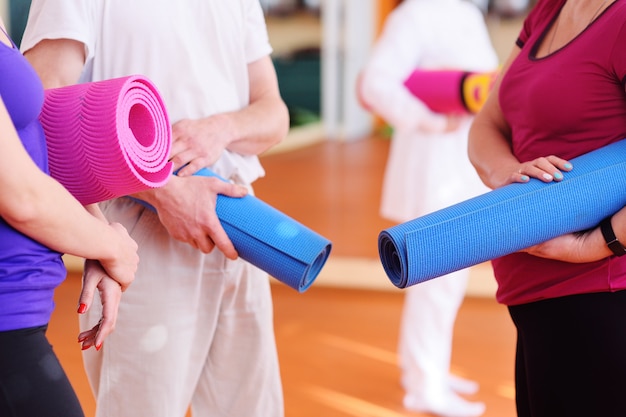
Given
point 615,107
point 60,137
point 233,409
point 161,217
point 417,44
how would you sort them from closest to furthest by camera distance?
point 60,137 → point 615,107 → point 161,217 → point 233,409 → point 417,44

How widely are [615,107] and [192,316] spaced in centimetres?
85

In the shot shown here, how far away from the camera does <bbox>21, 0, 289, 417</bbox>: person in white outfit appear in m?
1.38

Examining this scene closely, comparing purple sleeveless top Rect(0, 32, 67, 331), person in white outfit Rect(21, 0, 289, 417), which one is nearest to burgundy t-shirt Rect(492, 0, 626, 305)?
person in white outfit Rect(21, 0, 289, 417)

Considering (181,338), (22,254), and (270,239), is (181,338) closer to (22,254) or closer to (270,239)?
(270,239)

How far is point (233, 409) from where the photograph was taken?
1.59 m

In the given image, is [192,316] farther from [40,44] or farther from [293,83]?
[293,83]

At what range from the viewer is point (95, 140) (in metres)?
1.08

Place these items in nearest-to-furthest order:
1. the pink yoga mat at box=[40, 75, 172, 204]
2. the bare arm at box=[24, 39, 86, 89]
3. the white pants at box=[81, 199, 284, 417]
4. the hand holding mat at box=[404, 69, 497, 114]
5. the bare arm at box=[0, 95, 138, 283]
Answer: the bare arm at box=[0, 95, 138, 283]
the pink yoga mat at box=[40, 75, 172, 204]
the bare arm at box=[24, 39, 86, 89]
the white pants at box=[81, 199, 284, 417]
the hand holding mat at box=[404, 69, 497, 114]

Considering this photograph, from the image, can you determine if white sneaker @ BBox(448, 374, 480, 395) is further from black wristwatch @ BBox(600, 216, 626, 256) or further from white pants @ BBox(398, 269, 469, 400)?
black wristwatch @ BBox(600, 216, 626, 256)

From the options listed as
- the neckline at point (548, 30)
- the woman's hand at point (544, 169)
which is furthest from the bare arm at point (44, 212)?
the neckline at point (548, 30)

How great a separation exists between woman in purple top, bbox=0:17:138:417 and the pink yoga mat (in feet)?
0.19

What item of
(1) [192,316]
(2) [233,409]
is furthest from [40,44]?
(2) [233,409]

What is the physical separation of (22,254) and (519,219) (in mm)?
733

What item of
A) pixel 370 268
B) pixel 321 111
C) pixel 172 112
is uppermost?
pixel 172 112
